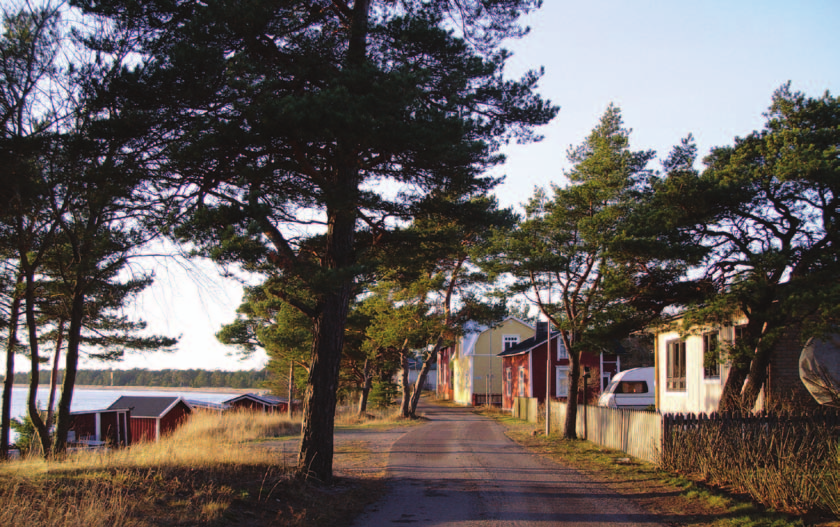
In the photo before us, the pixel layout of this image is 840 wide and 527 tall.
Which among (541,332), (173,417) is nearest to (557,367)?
(541,332)

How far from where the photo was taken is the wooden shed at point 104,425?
29.2m

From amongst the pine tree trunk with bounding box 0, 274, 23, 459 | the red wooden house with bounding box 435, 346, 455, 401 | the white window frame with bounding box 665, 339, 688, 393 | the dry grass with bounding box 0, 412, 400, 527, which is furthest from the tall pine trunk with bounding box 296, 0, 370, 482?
the red wooden house with bounding box 435, 346, 455, 401

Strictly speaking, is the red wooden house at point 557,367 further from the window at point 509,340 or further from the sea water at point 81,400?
the sea water at point 81,400

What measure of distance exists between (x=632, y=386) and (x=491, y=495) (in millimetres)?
23214

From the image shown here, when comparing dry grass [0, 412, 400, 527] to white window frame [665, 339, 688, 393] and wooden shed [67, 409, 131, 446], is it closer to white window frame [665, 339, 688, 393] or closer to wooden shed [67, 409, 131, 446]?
white window frame [665, 339, 688, 393]

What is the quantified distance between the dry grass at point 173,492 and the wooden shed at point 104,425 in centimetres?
2014

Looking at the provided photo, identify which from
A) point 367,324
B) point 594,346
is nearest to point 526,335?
point 367,324

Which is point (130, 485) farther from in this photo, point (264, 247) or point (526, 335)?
point (526, 335)

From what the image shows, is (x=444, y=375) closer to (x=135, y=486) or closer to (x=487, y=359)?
(x=487, y=359)

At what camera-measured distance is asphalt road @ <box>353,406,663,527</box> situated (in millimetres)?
8891

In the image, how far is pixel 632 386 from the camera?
105 feet

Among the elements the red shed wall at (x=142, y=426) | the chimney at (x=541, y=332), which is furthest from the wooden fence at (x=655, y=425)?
the red shed wall at (x=142, y=426)

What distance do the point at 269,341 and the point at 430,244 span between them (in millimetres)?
23506

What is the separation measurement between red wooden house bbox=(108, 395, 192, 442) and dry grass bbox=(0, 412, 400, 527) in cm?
→ 2710
